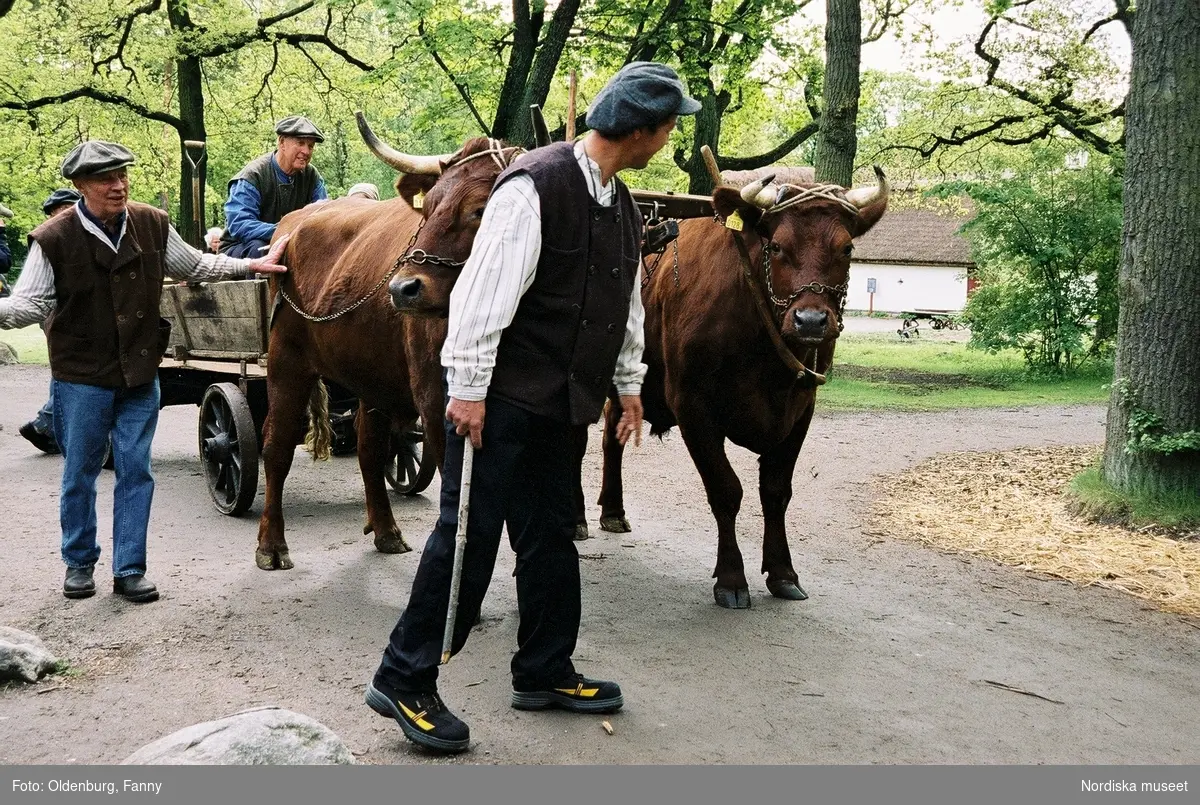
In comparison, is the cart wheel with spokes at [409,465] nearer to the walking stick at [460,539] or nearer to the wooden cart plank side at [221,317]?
the wooden cart plank side at [221,317]

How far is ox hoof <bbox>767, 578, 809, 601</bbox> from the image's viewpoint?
5711 mm

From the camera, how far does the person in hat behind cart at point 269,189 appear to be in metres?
7.69

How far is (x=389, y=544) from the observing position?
664 cm

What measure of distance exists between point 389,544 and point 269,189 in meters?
3.06

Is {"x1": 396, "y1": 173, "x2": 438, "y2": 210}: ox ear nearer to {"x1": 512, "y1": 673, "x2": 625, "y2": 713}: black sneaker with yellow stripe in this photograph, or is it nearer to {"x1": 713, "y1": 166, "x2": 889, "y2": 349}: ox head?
{"x1": 713, "y1": 166, "x2": 889, "y2": 349}: ox head

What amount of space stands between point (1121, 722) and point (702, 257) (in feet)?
10.3

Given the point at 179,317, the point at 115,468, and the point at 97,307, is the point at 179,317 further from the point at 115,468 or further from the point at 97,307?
the point at 115,468

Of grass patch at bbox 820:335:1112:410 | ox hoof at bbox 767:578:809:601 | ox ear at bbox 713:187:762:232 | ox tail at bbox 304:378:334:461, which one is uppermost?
ox ear at bbox 713:187:762:232

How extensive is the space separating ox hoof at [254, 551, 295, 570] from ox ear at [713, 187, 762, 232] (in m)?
3.09

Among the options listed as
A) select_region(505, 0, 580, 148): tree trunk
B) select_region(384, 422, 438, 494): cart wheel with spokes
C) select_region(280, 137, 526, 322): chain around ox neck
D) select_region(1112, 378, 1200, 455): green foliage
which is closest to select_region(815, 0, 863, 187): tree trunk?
select_region(505, 0, 580, 148): tree trunk

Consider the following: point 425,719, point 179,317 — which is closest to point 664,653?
point 425,719

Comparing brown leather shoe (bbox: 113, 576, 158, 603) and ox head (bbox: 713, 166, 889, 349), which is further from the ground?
ox head (bbox: 713, 166, 889, 349)

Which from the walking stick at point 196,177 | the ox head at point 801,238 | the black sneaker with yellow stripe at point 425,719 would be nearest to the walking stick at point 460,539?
the black sneaker with yellow stripe at point 425,719

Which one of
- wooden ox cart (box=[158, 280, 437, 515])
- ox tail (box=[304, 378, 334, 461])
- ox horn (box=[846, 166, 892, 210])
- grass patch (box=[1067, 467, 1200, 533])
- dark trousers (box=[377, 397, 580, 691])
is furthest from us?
ox tail (box=[304, 378, 334, 461])
